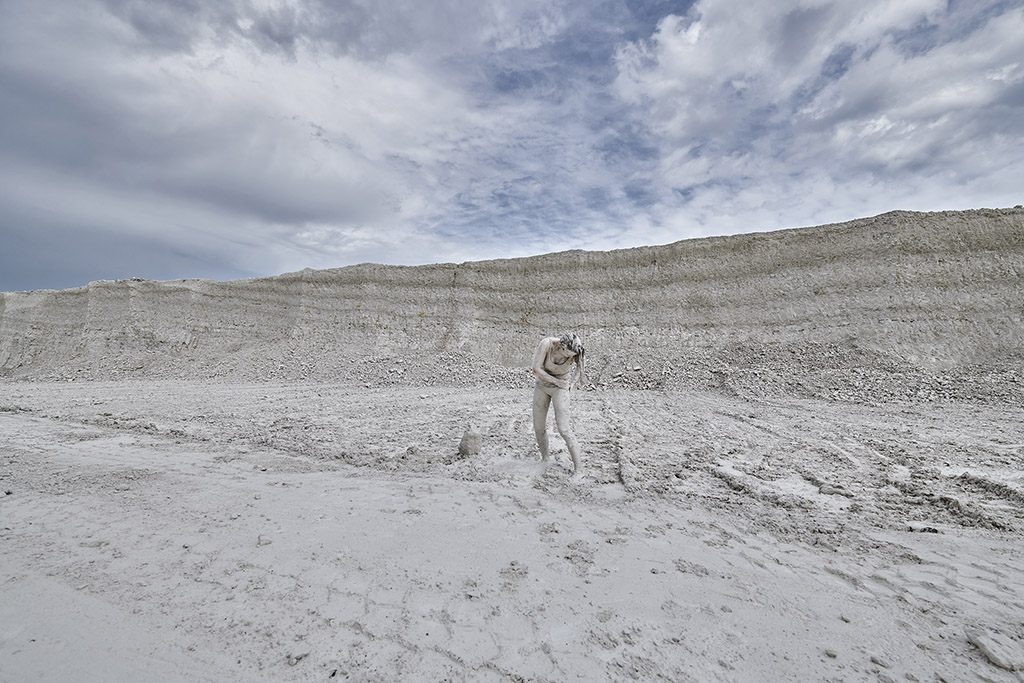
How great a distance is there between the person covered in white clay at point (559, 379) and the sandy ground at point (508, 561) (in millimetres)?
424

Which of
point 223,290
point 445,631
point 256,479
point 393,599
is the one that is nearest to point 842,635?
point 445,631

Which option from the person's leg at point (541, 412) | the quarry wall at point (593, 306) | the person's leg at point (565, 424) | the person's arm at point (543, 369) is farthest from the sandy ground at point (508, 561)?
the quarry wall at point (593, 306)

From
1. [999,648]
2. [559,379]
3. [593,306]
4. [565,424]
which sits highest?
[593,306]

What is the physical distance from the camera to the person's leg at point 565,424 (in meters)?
5.41

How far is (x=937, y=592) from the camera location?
9.60ft

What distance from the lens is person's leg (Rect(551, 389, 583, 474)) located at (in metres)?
5.41

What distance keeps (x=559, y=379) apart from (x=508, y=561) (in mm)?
2576

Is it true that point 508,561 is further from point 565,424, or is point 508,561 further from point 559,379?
point 559,379

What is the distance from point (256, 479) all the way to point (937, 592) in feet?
18.3

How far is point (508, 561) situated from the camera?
3262mm

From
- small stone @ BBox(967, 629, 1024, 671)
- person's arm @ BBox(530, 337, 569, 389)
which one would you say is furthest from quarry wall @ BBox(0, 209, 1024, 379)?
small stone @ BBox(967, 629, 1024, 671)

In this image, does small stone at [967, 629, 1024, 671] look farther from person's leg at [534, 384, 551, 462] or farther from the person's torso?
person's leg at [534, 384, 551, 462]

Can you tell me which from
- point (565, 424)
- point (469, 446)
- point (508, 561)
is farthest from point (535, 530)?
point (469, 446)

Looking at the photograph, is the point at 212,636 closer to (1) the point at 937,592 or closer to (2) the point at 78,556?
(2) the point at 78,556
